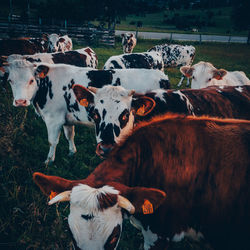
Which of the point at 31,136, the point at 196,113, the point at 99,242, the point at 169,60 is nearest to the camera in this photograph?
the point at 99,242

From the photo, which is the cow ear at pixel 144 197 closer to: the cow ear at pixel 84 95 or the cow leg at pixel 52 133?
the cow ear at pixel 84 95

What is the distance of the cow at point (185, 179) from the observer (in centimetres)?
166

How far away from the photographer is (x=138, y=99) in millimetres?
3025

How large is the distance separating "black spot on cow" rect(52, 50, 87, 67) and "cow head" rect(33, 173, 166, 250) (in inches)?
230

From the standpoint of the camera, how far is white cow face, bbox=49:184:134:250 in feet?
4.53

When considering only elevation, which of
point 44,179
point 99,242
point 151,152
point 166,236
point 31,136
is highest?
point 151,152

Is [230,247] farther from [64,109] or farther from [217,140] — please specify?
[64,109]

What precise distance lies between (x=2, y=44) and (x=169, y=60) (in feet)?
28.9

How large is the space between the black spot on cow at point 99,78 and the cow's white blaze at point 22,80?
110cm

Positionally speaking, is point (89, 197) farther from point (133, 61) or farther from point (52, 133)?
point (133, 61)

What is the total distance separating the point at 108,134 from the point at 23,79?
216 centimetres

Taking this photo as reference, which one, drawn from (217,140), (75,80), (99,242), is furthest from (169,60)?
(99,242)

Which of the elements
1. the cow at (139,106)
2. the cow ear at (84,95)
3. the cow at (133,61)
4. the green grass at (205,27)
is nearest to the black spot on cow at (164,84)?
the cow at (139,106)

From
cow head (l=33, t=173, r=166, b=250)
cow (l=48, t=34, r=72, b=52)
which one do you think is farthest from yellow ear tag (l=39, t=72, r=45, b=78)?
cow (l=48, t=34, r=72, b=52)
